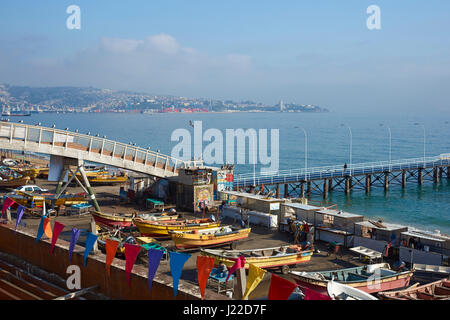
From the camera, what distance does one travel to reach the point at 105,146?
27.8 metres

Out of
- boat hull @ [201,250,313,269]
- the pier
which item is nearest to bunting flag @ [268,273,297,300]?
boat hull @ [201,250,313,269]

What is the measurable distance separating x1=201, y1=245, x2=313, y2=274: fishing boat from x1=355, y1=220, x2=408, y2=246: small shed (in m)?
4.48

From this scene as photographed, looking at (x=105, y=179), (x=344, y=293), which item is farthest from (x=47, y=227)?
(x=105, y=179)

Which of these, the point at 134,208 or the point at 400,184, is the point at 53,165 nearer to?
the point at 134,208

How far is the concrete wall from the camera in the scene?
486 inches

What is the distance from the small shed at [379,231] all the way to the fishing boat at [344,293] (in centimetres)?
970

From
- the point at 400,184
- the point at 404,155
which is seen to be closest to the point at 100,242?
the point at 400,184

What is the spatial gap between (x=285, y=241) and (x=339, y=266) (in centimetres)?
379

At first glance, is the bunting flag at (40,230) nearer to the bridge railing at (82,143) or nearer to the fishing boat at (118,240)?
the fishing boat at (118,240)

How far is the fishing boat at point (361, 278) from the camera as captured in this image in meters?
15.0

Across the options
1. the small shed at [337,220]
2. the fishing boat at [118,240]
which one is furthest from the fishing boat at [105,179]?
the small shed at [337,220]

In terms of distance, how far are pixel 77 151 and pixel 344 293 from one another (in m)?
18.7

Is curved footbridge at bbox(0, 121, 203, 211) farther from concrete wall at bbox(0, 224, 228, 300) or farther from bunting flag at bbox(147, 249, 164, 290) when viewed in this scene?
bunting flag at bbox(147, 249, 164, 290)
